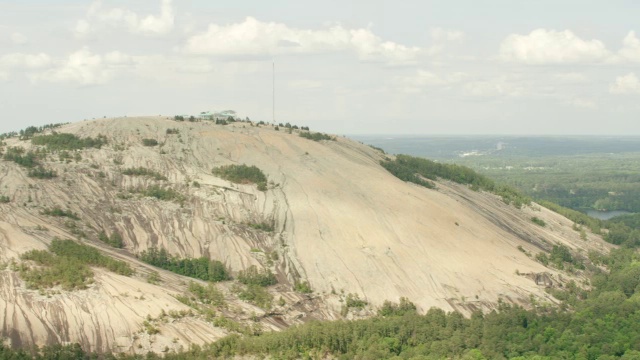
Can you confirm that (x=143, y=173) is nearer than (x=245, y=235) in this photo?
No

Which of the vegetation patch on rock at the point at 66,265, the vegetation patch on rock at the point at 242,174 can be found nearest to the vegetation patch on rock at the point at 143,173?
the vegetation patch on rock at the point at 242,174

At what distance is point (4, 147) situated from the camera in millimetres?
91250

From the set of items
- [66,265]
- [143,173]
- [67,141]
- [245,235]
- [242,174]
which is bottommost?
[245,235]

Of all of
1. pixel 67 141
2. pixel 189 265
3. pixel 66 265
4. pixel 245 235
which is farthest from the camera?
pixel 67 141

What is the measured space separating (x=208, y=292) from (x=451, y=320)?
2187 cm

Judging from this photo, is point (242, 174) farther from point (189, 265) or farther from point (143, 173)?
point (189, 265)

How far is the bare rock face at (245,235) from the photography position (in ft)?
202

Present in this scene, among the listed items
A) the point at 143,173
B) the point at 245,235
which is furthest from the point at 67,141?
the point at 245,235

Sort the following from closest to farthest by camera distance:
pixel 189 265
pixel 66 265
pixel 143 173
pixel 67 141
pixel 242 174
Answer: pixel 66 265 < pixel 189 265 < pixel 143 173 < pixel 242 174 < pixel 67 141

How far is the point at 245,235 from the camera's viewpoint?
81812 millimetres

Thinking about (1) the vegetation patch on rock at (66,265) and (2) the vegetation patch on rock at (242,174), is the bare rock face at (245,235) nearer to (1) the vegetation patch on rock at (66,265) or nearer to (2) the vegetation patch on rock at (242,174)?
(1) the vegetation patch on rock at (66,265)

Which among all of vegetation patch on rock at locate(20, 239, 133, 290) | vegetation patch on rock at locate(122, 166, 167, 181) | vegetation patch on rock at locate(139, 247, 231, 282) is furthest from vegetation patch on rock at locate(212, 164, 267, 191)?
vegetation patch on rock at locate(20, 239, 133, 290)

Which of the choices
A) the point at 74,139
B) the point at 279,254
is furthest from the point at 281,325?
the point at 74,139

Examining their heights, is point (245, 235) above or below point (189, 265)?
above
